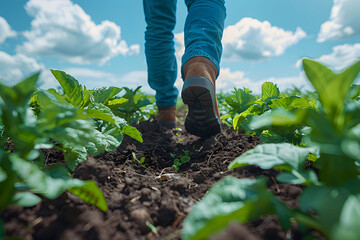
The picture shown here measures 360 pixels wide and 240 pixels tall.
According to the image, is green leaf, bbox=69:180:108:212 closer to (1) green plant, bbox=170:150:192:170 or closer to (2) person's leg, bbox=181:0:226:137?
(1) green plant, bbox=170:150:192:170

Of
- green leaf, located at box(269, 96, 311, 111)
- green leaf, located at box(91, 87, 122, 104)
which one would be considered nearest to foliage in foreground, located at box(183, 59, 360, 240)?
green leaf, located at box(269, 96, 311, 111)

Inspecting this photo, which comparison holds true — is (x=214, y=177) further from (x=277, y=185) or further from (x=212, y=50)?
(x=212, y=50)

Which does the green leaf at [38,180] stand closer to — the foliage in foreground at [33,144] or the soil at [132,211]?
the foliage in foreground at [33,144]

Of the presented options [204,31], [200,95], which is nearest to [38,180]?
[200,95]

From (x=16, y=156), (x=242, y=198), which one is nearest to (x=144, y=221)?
(x=242, y=198)

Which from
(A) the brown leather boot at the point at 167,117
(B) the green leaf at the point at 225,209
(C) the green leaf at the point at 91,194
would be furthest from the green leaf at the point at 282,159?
(A) the brown leather boot at the point at 167,117

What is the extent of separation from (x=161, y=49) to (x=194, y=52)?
1072 millimetres

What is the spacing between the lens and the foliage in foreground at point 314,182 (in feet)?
2.21

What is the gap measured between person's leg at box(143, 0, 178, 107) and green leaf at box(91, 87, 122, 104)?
1.40m

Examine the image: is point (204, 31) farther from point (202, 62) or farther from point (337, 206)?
point (337, 206)

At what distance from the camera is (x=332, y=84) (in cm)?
83

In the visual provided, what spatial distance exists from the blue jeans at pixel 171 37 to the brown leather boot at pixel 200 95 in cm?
13

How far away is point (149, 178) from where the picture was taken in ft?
5.16

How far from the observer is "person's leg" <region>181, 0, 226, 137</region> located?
2.25 metres
